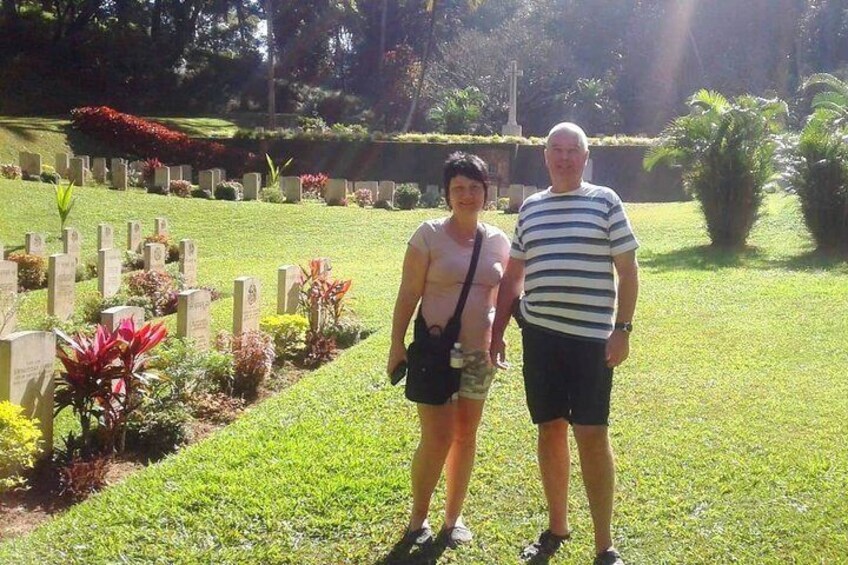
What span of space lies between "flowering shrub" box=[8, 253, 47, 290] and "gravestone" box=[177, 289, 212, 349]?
6.06 m

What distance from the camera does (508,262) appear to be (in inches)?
156

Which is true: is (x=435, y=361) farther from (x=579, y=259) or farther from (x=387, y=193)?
(x=387, y=193)

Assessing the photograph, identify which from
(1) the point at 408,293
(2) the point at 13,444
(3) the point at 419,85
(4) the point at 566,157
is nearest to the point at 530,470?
(1) the point at 408,293

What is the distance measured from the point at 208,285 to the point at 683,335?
6.58m

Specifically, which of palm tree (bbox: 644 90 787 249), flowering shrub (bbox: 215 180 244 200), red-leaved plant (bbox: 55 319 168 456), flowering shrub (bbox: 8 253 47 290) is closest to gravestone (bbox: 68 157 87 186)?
flowering shrub (bbox: 215 180 244 200)

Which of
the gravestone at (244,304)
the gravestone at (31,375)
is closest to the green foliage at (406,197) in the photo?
the gravestone at (244,304)

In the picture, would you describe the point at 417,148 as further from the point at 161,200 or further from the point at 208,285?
the point at 208,285

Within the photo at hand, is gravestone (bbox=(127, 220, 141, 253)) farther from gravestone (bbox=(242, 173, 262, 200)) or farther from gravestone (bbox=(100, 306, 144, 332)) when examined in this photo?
gravestone (bbox=(100, 306, 144, 332))

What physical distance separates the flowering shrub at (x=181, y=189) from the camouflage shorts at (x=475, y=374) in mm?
18142

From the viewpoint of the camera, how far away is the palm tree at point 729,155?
1422cm

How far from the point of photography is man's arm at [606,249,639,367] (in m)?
3.59

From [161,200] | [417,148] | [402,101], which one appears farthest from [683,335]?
[402,101]

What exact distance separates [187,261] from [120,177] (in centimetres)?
1012

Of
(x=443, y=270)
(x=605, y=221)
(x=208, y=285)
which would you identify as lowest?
(x=208, y=285)
